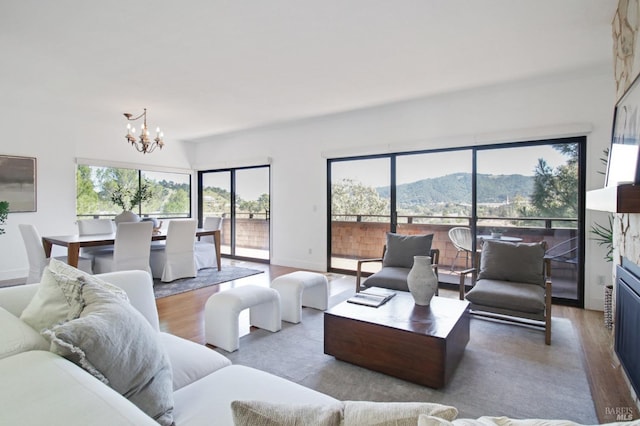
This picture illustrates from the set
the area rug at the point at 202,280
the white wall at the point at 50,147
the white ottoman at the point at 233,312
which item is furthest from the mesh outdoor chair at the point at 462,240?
the white wall at the point at 50,147

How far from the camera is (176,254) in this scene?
508cm

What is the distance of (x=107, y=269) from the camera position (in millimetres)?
4398

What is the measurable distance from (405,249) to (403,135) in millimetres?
1916

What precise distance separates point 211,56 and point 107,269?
10.1 feet

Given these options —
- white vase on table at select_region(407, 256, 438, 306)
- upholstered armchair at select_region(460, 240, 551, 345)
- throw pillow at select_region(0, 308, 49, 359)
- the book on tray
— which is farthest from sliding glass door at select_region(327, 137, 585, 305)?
throw pillow at select_region(0, 308, 49, 359)

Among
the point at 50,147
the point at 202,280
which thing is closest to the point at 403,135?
the point at 202,280

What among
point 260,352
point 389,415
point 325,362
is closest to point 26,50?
point 260,352

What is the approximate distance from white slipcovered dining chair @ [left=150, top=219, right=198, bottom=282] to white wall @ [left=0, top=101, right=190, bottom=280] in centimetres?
180

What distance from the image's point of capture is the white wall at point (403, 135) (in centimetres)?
378

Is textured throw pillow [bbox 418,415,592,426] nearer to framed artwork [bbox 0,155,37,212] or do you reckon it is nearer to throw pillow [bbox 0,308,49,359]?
throw pillow [bbox 0,308,49,359]

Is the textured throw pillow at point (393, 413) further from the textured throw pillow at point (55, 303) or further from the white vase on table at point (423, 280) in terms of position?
the white vase on table at point (423, 280)
